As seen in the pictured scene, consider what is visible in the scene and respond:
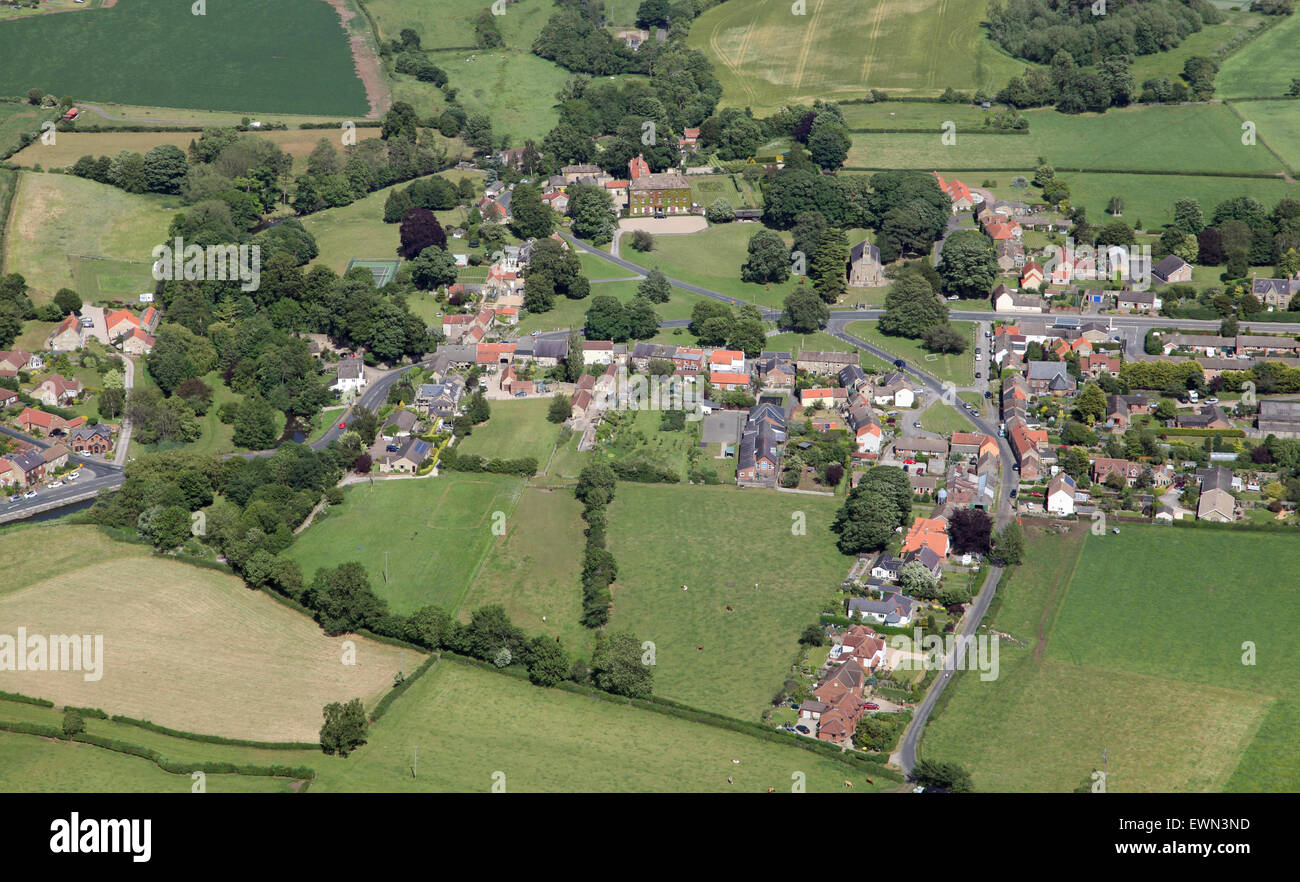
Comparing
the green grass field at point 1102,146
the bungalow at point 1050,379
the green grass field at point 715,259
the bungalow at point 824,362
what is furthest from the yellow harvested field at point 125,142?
the bungalow at point 1050,379

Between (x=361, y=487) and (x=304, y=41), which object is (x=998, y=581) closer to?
(x=361, y=487)

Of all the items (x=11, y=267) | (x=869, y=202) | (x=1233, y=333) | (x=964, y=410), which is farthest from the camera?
(x=869, y=202)

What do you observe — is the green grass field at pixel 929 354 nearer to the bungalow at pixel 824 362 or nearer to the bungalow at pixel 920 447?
the bungalow at pixel 824 362

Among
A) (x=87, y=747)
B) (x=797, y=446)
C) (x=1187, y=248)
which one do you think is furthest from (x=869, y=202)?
(x=87, y=747)

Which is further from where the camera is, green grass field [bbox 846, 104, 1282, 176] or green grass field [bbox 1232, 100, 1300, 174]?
green grass field [bbox 1232, 100, 1300, 174]

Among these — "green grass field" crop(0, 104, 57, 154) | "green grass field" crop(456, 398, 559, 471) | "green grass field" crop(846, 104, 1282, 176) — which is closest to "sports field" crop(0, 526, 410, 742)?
"green grass field" crop(456, 398, 559, 471)

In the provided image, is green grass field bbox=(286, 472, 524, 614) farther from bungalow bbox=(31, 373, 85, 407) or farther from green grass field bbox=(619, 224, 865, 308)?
green grass field bbox=(619, 224, 865, 308)

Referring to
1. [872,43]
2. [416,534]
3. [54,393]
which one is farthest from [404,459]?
[872,43]
